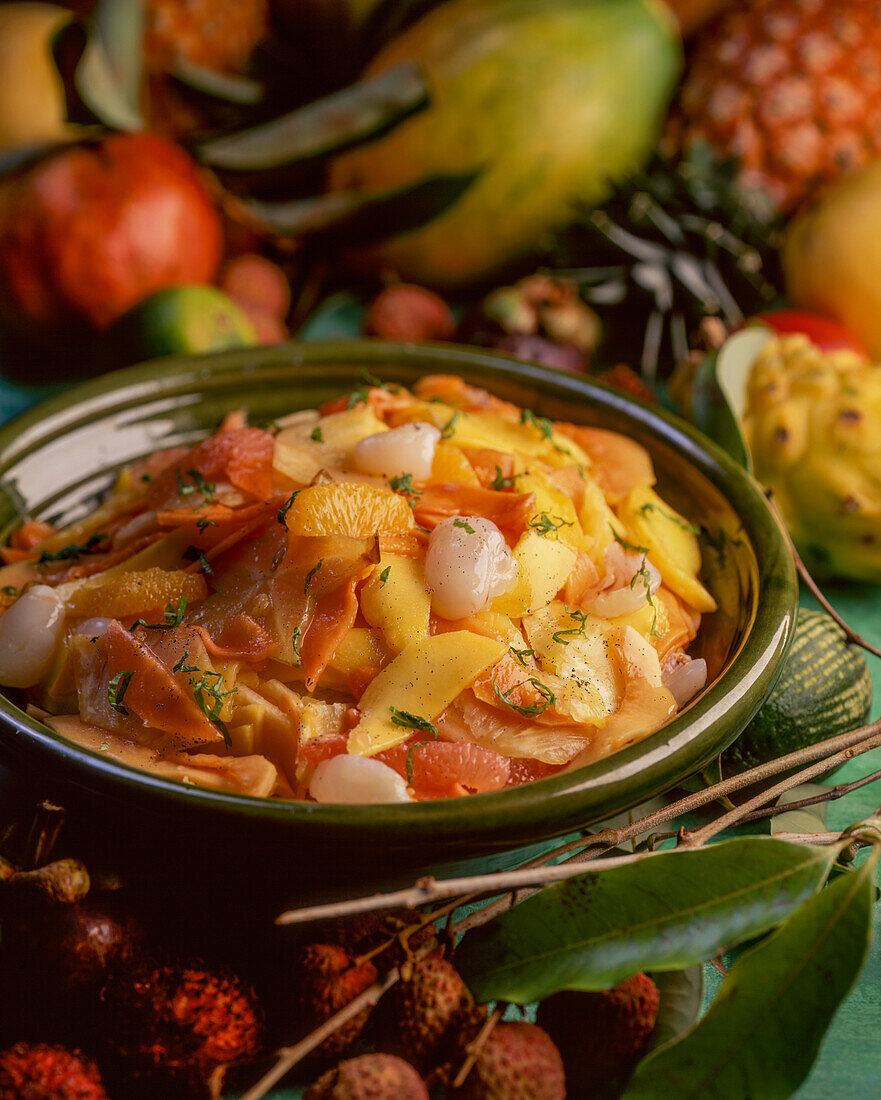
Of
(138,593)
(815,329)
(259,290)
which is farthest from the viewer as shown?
(259,290)

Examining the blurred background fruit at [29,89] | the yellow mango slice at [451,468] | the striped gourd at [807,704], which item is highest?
the blurred background fruit at [29,89]

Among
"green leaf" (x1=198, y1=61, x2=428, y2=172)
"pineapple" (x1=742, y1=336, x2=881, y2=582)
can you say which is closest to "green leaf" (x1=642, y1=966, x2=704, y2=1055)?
"pineapple" (x1=742, y1=336, x2=881, y2=582)

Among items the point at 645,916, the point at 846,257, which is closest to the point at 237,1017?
the point at 645,916

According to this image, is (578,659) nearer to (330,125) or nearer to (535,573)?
(535,573)

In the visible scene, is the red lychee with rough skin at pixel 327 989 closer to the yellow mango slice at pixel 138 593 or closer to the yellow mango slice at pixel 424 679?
the yellow mango slice at pixel 424 679

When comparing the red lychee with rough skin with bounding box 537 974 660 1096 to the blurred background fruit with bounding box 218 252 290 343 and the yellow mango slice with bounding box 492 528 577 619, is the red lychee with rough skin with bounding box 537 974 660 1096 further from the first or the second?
the blurred background fruit with bounding box 218 252 290 343

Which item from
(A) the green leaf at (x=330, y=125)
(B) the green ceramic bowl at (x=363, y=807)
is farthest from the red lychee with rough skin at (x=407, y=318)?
(B) the green ceramic bowl at (x=363, y=807)

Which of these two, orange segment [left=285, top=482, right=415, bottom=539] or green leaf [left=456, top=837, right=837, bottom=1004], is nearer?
green leaf [left=456, top=837, right=837, bottom=1004]
